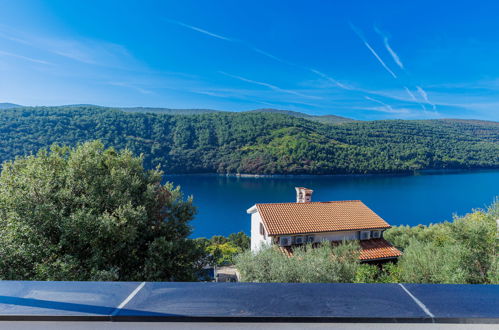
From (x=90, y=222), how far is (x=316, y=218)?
1477cm

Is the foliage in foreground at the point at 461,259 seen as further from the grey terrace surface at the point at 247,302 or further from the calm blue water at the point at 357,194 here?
the calm blue water at the point at 357,194

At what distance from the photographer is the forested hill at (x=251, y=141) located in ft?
339

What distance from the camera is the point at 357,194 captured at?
79.5 m

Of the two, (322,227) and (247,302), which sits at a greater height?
(247,302)

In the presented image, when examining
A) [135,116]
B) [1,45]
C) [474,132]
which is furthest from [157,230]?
[474,132]

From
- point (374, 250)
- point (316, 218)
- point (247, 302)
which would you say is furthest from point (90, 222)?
point (374, 250)

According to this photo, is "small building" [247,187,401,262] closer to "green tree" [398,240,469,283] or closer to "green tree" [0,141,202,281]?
"green tree" [398,240,469,283]

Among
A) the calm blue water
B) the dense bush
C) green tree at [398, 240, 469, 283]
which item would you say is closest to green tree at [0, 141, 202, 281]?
the dense bush

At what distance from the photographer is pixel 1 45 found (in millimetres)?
12445

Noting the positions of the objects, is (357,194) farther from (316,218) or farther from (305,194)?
(316,218)

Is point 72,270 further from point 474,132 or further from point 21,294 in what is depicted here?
point 474,132

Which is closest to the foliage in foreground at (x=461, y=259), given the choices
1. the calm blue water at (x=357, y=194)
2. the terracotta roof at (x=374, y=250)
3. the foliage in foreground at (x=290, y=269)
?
the foliage in foreground at (x=290, y=269)

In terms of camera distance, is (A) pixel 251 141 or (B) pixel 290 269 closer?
(B) pixel 290 269

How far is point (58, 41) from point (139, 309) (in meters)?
23.8
